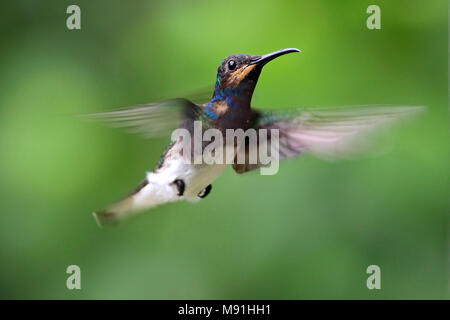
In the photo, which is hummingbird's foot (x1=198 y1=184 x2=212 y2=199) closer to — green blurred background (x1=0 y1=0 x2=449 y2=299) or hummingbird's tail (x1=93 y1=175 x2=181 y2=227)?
hummingbird's tail (x1=93 y1=175 x2=181 y2=227)

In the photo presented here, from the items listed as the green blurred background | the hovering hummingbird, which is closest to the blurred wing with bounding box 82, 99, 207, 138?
the hovering hummingbird

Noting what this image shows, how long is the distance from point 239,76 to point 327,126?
15cm

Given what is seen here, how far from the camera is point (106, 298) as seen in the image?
1540mm

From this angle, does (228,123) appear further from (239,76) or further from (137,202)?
(137,202)

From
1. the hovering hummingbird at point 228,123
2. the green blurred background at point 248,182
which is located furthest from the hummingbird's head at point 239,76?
the green blurred background at point 248,182

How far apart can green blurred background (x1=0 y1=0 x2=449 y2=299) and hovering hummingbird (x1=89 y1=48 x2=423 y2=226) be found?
567 mm

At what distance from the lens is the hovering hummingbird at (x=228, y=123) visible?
2.23 feet

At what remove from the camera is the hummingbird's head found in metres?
0.75

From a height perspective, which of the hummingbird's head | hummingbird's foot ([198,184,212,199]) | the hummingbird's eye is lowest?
hummingbird's foot ([198,184,212,199])

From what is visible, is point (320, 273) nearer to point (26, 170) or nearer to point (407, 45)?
point (407, 45)

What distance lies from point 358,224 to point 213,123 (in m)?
0.83

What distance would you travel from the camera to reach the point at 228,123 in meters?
0.78

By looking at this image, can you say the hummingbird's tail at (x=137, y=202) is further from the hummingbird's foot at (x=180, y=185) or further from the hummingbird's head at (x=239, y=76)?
the hummingbird's head at (x=239, y=76)

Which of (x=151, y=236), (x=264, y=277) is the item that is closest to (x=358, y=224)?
(x=264, y=277)
